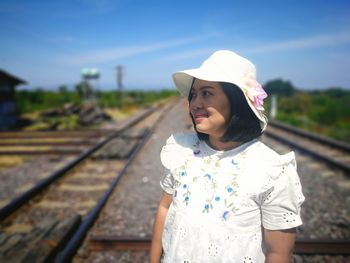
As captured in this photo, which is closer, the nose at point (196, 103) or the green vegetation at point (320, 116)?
the nose at point (196, 103)

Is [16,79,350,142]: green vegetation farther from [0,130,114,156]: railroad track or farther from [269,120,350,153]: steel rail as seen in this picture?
[0,130,114,156]: railroad track

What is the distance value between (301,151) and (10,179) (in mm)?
7196

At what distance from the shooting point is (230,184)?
1.38 metres

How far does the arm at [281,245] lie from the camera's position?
1280 millimetres

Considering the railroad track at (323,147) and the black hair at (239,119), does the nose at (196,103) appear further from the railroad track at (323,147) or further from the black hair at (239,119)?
the railroad track at (323,147)

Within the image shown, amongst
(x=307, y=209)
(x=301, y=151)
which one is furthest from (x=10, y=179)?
(x=301, y=151)

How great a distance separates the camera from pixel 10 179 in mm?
5930

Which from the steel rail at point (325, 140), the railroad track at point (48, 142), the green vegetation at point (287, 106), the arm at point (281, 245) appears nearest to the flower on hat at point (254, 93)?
the arm at point (281, 245)

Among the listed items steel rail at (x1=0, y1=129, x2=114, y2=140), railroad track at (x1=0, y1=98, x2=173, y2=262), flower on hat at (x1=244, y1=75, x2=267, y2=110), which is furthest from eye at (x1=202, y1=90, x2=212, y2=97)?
steel rail at (x1=0, y1=129, x2=114, y2=140)

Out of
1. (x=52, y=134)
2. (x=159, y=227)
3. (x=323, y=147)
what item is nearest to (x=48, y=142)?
(x=52, y=134)

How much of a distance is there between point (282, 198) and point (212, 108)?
0.52 m

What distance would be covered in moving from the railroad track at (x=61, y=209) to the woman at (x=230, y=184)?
1865 millimetres

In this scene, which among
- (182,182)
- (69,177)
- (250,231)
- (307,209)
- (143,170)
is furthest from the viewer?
(143,170)

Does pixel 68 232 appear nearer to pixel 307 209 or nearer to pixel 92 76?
pixel 307 209
